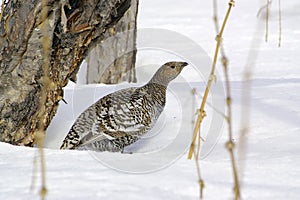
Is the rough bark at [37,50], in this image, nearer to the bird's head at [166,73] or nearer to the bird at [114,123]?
the bird at [114,123]

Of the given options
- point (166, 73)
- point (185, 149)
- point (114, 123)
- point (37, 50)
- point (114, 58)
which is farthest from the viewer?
point (114, 58)

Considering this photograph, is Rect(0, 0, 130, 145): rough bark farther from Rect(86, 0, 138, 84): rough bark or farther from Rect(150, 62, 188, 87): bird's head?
Rect(86, 0, 138, 84): rough bark

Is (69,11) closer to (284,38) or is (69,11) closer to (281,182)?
(281,182)

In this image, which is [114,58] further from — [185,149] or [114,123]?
[185,149]

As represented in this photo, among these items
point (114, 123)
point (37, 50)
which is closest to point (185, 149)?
point (114, 123)

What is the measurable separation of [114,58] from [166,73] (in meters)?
2.54

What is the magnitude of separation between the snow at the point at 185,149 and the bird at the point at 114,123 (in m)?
Answer: 0.16

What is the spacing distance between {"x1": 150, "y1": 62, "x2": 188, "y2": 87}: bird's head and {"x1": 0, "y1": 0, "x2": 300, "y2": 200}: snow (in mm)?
279

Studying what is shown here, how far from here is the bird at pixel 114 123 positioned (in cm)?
406

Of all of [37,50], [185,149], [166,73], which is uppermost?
[37,50]

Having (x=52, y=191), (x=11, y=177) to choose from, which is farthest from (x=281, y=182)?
(x=11, y=177)

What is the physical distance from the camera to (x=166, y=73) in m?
4.56

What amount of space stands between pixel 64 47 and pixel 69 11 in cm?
25

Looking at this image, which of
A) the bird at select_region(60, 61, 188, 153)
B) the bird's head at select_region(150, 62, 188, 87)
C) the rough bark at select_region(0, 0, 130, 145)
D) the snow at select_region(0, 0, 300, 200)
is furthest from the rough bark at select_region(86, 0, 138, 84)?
the rough bark at select_region(0, 0, 130, 145)
